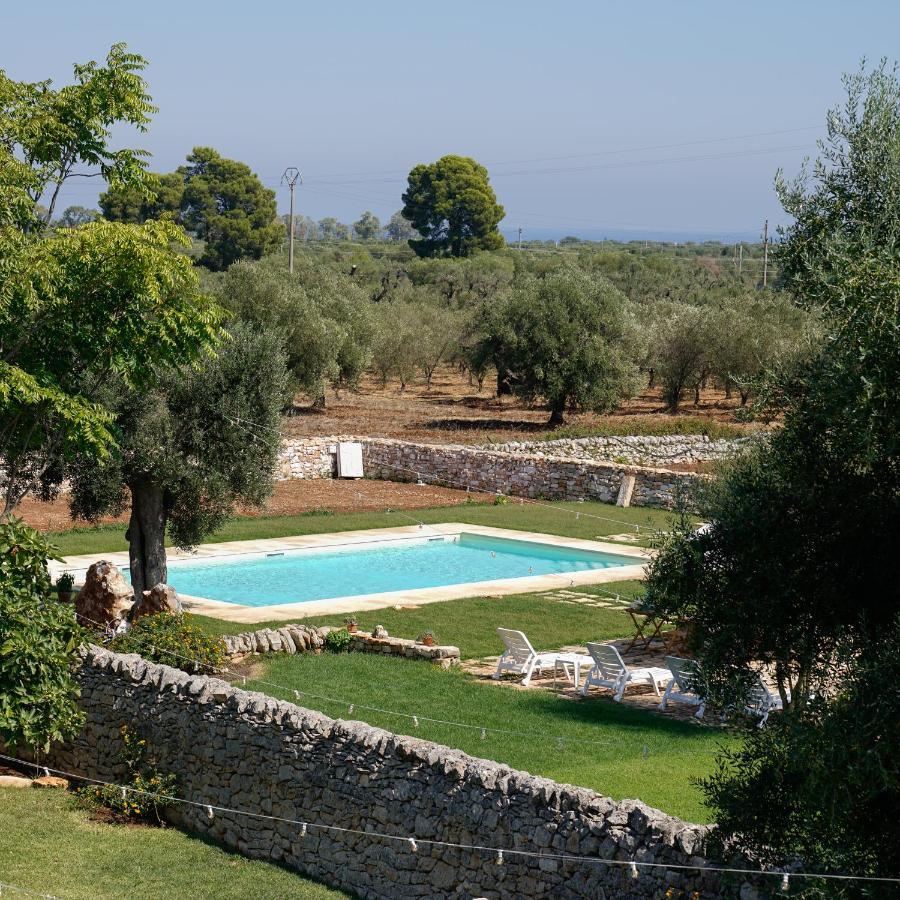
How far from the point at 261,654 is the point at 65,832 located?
5386 mm

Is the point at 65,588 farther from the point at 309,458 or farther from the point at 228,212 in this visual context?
the point at 228,212

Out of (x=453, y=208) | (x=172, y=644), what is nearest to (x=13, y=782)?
(x=172, y=644)

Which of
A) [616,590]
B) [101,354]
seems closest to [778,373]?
[101,354]

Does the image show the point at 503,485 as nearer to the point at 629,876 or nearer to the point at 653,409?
the point at 653,409

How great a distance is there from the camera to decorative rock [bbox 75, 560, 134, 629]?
57.3 ft

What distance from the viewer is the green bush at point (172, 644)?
48.1 ft

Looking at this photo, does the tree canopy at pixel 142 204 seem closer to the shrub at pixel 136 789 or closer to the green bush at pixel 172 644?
the green bush at pixel 172 644

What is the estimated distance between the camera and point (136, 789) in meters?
12.6

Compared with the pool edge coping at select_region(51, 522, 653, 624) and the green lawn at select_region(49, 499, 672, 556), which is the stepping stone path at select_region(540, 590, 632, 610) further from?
the green lawn at select_region(49, 499, 672, 556)

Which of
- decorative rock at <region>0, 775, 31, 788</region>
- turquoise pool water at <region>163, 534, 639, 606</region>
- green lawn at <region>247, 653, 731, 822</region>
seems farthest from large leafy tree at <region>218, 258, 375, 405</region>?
decorative rock at <region>0, 775, 31, 788</region>

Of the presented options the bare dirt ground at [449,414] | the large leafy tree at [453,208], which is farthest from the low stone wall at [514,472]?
the large leafy tree at [453,208]

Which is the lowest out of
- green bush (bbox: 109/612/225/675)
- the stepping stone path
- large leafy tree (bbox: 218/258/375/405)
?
the stepping stone path

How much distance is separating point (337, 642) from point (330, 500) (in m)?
13.8

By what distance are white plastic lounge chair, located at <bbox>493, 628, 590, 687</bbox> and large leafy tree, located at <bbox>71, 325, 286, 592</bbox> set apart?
471cm
